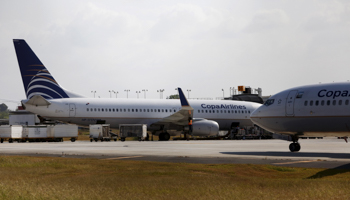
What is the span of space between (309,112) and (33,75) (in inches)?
1393

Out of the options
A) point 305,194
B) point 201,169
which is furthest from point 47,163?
point 305,194

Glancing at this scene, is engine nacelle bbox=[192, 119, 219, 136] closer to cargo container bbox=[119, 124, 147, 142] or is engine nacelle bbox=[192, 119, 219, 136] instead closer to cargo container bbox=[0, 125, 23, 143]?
cargo container bbox=[119, 124, 147, 142]

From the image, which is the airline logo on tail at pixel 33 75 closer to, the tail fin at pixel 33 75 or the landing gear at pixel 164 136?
the tail fin at pixel 33 75

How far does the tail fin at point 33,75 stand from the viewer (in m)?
53.5

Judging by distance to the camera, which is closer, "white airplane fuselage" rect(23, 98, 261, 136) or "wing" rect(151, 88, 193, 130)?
"white airplane fuselage" rect(23, 98, 261, 136)

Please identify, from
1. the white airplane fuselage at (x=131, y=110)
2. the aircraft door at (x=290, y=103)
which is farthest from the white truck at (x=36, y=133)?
the aircraft door at (x=290, y=103)

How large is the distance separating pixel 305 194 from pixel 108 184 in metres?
4.90

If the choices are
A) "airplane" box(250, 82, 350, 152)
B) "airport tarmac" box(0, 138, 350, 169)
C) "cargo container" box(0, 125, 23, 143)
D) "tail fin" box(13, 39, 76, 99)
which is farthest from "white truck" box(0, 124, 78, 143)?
"airplane" box(250, 82, 350, 152)

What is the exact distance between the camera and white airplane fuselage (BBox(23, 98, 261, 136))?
174ft

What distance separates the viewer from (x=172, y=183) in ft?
41.4

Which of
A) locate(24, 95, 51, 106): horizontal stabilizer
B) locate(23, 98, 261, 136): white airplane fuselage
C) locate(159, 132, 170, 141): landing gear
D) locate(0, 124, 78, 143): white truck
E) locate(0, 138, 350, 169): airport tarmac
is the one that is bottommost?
locate(0, 138, 350, 169): airport tarmac

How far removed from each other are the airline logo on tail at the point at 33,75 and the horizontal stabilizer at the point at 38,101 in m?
1.65

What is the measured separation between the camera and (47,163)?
19.6 m

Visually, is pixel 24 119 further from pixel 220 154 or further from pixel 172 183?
pixel 172 183
